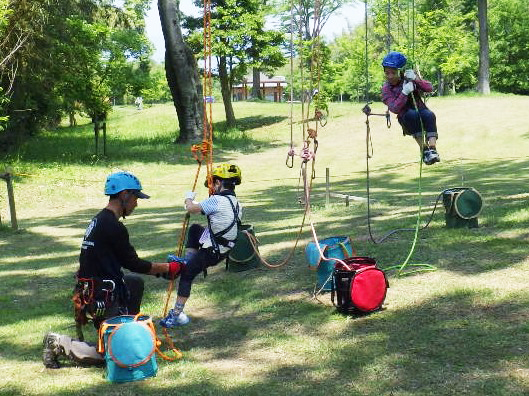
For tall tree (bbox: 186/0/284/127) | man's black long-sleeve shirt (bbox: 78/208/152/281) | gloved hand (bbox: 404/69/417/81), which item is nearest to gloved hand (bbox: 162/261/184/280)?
man's black long-sleeve shirt (bbox: 78/208/152/281)

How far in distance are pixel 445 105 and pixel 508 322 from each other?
33605 mm

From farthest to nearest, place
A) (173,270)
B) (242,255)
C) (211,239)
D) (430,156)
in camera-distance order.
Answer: (242,255) → (430,156) → (211,239) → (173,270)

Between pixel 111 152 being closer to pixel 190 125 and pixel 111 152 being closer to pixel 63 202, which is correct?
pixel 190 125

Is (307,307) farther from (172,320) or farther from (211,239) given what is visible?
(172,320)

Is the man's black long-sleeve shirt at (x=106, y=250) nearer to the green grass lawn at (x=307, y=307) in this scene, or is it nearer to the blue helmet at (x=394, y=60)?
the green grass lawn at (x=307, y=307)

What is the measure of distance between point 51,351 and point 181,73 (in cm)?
2554

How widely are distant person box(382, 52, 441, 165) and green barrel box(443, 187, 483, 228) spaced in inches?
37.4

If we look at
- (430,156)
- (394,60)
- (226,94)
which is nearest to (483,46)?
(226,94)

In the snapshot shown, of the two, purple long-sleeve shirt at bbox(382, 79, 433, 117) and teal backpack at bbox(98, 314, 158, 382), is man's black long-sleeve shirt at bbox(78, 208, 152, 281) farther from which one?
purple long-sleeve shirt at bbox(382, 79, 433, 117)

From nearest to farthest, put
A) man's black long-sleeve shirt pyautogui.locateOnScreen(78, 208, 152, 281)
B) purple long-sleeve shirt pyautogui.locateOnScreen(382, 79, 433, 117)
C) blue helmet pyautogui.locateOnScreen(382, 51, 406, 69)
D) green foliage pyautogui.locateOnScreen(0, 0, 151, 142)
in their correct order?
man's black long-sleeve shirt pyautogui.locateOnScreen(78, 208, 152, 281) < blue helmet pyautogui.locateOnScreen(382, 51, 406, 69) < purple long-sleeve shirt pyautogui.locateOnScreen(382, 79, 433, 117) < green foliage pyautogui.locateOnScreen(0, 0, 151, 142)

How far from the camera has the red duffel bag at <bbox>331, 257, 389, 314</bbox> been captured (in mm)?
6605

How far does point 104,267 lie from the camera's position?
19.1 ft

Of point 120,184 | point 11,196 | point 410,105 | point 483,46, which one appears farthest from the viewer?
point 483,46

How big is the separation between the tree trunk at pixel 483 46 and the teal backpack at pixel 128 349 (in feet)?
128
